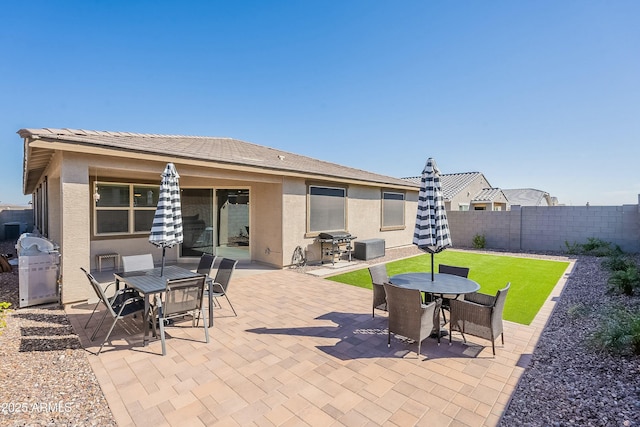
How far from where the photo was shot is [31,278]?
6.41 m

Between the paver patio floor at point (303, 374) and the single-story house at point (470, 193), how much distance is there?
2093 cm

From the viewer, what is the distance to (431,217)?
5332 millimetres

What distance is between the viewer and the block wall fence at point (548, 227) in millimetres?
13812

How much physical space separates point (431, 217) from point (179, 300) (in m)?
4.58

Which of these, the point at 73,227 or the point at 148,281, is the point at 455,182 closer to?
the point at 148,281

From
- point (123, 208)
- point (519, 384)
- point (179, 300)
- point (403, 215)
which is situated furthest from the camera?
point (403, 215)

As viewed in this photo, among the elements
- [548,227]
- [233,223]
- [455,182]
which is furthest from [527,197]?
[233,223]

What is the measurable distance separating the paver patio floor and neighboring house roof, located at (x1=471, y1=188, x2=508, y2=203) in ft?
81.1

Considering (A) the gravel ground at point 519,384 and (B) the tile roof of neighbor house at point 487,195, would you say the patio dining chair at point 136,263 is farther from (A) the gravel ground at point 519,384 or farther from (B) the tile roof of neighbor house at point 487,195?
(B) the tile roof of neighbor house at point 487,195

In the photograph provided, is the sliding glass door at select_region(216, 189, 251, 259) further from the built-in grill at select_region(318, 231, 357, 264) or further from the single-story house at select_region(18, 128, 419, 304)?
the built-in grill at select_region(318, 231, 357, 264)

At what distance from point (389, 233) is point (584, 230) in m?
9.62

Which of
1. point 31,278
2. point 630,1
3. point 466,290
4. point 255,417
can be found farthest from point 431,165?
point 31,278

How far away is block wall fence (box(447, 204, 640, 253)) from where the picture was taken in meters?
13.8

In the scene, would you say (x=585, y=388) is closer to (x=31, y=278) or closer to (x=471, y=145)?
(x=31, y=278)
